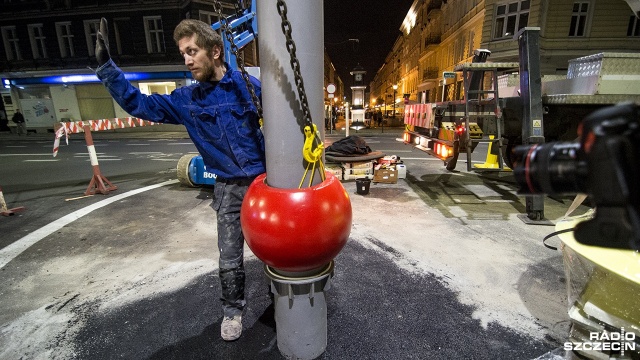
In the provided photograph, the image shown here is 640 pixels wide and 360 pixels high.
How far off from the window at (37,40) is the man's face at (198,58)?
31919 mm

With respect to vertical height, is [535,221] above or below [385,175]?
below

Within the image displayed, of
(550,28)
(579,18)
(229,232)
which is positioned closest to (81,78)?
(229,232)

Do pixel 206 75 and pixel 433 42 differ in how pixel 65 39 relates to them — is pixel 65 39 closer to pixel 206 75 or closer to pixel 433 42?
pixel 206 75

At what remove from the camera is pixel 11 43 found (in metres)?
24.2

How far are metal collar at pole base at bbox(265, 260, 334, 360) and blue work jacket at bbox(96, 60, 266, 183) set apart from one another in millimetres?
787

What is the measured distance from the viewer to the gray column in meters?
1.44

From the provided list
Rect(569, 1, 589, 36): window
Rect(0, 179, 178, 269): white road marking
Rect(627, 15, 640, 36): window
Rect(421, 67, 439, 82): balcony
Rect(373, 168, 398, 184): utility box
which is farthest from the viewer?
Rect(421, 67, 439, 82): balcony

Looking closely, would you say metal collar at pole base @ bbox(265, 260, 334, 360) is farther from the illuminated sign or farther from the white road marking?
the illuminated sign

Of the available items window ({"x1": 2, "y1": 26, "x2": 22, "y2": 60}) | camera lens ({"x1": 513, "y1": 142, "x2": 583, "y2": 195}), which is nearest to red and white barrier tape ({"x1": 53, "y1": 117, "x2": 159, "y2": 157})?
camera lens ({"x1": 513, "y1": 142, "x2": 583, "y2": 195})

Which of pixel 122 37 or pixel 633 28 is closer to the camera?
pixel 633 28

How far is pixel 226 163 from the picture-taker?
6.78ft

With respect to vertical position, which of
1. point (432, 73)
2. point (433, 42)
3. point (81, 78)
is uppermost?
point (433, 42)

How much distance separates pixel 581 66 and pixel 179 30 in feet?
17.2

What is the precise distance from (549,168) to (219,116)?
1824 mm
